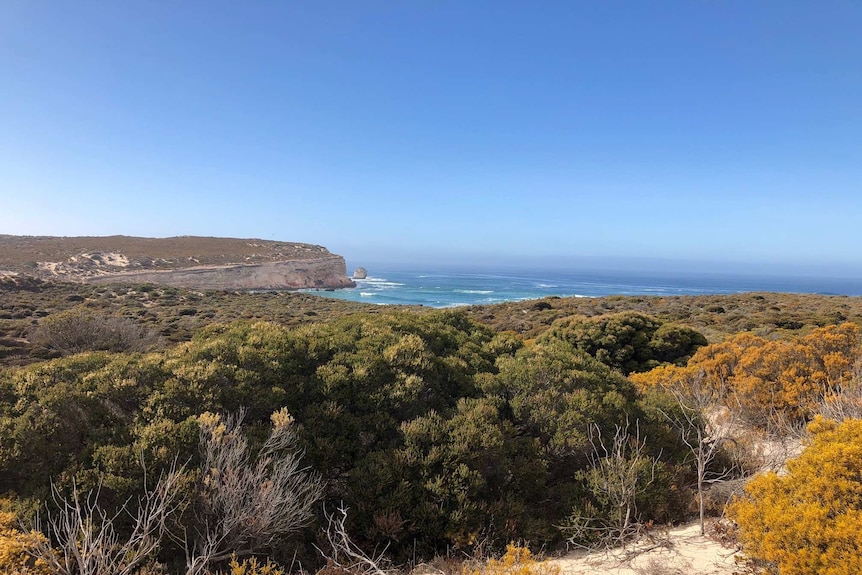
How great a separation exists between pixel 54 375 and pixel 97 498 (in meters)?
2.23

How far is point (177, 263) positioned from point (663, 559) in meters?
78.1

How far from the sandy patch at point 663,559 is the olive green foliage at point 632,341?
30.7 feet

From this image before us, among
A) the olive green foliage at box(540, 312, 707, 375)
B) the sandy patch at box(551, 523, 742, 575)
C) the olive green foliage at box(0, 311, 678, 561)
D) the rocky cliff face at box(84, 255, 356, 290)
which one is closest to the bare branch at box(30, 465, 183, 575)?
the olive green foliage at box(0, 311, 678, 561)

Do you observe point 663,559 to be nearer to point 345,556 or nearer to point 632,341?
point 345,556

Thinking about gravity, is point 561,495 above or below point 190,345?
below

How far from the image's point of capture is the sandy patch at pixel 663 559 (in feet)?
13.8

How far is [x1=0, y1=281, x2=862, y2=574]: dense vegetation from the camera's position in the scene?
4078 mm

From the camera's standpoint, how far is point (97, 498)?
13.0 ft

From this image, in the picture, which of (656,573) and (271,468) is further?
(271,468)

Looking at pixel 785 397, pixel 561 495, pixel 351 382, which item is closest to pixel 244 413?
pixel 351 382

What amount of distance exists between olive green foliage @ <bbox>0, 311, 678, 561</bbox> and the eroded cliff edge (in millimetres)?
65165

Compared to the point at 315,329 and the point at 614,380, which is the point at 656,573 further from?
the point at 315,329

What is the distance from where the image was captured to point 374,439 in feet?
17.8

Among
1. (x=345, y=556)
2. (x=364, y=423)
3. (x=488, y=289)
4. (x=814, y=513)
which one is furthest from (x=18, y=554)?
(x=488, y=289)
